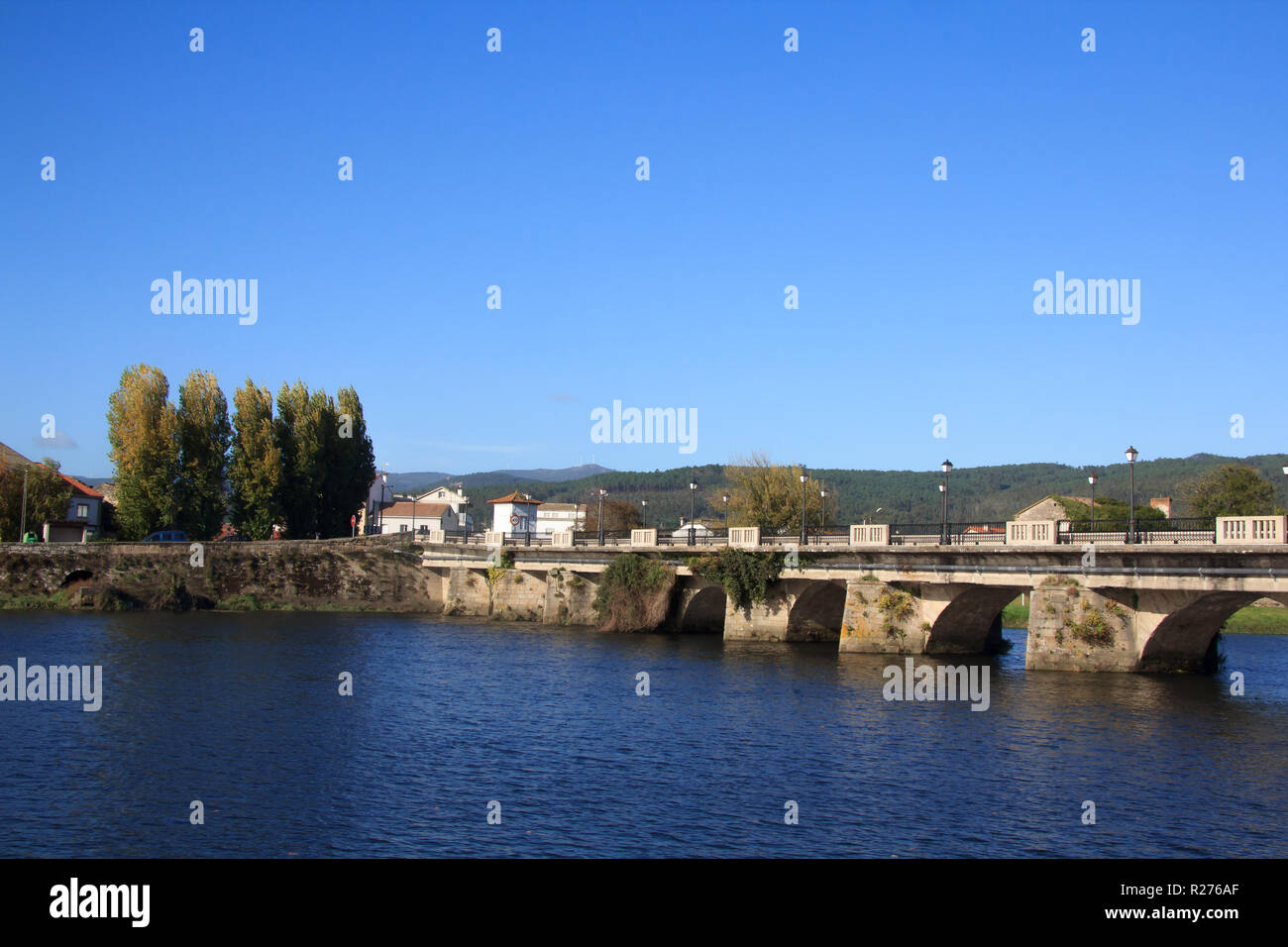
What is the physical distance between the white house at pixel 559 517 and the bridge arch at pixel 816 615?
214 feet

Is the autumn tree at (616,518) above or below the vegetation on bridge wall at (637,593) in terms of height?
above

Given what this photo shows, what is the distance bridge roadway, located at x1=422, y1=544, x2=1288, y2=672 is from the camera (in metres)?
35.7

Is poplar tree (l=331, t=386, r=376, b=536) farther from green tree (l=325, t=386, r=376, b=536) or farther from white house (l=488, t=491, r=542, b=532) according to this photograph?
white house (l=488, t=491, r=542, b=532)

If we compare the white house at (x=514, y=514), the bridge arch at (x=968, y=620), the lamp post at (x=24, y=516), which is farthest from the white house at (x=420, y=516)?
the bridge arch at (x=968, y=620)

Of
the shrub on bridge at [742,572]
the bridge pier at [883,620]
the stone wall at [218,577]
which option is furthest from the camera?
the stone wall at [218,577]

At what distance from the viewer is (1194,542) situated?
35406 millimetres

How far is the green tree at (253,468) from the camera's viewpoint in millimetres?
82125

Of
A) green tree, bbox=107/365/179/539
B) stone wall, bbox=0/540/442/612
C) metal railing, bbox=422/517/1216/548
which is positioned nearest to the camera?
metal railing, bbox=422/517/1216/548

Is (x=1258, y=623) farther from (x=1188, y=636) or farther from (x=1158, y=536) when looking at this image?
(x=1158, y=536)

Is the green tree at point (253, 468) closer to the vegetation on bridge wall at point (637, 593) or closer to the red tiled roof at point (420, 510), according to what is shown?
the vegetation on bridge wall at point (637, 593)

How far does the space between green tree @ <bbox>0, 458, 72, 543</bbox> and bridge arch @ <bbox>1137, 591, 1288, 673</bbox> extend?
79343 millimetres

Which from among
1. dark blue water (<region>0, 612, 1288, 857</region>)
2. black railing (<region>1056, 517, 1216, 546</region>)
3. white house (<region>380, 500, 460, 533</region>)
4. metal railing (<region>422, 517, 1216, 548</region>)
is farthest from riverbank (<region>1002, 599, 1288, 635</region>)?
white house (<region>380, 500, 460, 533</region>)

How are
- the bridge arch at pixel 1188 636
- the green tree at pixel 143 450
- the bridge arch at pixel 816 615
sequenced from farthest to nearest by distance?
the green tree at pixel 143 450 < the bridge arch at pixel 816 615 < the bridge arch at pixel 1188 636
